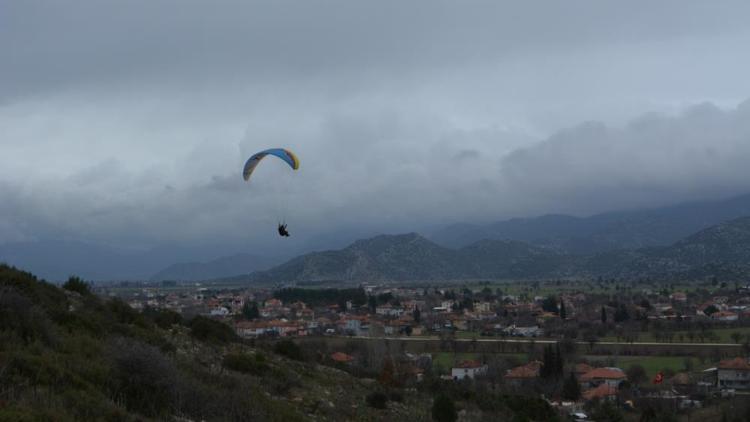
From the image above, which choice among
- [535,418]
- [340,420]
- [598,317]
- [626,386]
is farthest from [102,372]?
[598,317]

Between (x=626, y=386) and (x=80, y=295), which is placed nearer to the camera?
(x=80, y=295)

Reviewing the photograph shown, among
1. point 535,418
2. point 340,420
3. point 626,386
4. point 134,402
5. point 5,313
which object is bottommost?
point 626,386

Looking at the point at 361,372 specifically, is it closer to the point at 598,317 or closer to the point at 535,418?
the point at 535,418

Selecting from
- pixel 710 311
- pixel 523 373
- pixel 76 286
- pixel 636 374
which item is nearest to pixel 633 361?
pixel 636 374

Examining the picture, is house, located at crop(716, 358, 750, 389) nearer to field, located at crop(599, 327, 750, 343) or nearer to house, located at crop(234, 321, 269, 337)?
field, located at crop(599, 327, 750, 343)

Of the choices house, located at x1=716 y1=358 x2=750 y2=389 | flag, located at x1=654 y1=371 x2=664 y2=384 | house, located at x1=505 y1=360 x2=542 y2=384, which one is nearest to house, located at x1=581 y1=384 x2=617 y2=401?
flag, located at x1=654 y1=371 x2=664 y2=384
